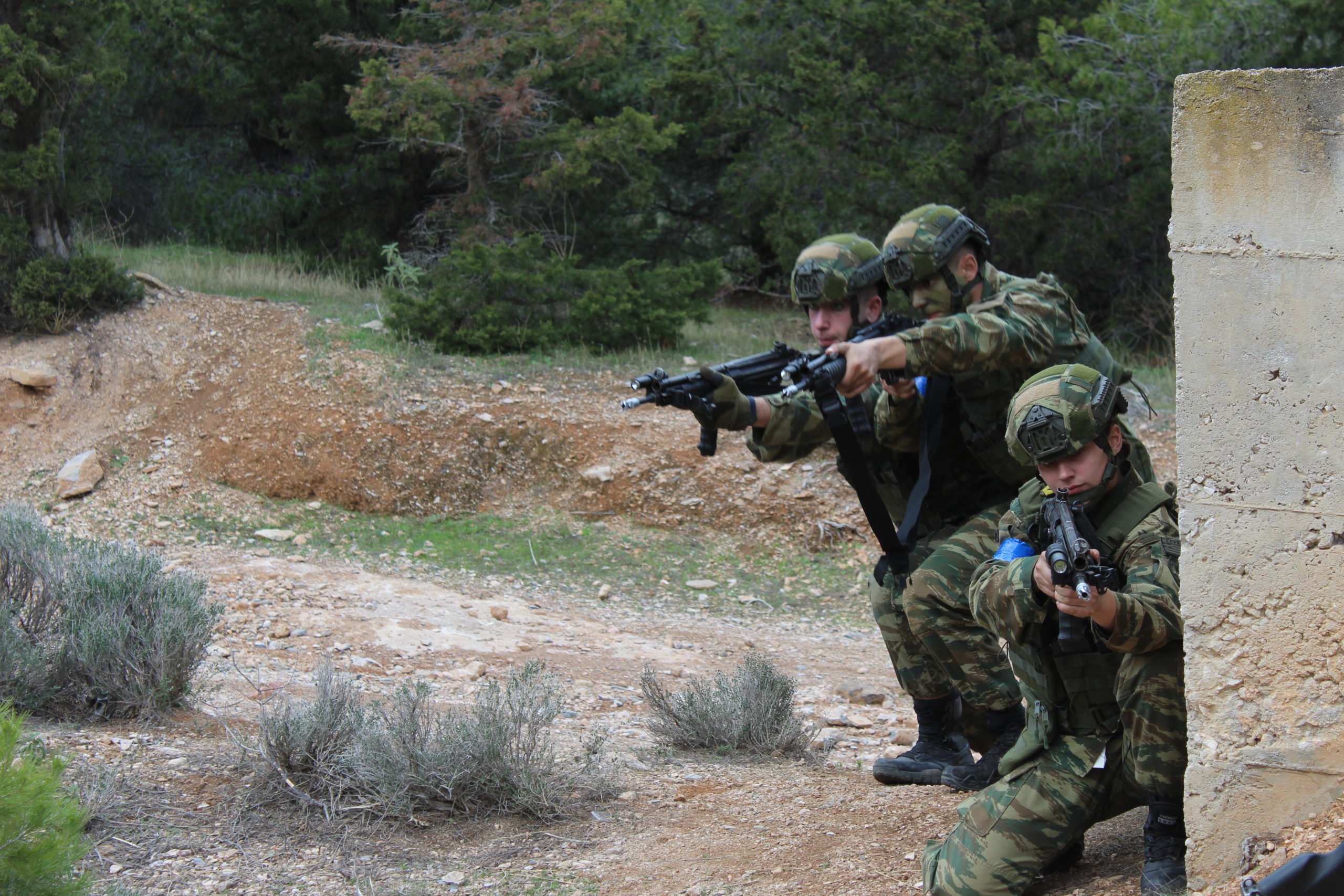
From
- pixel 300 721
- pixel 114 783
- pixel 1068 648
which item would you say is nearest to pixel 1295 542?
pixel 1068 648

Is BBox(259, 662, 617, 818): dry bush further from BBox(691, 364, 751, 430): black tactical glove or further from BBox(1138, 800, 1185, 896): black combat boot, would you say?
BBox(1138, 800, 1185, 896): black combat boot

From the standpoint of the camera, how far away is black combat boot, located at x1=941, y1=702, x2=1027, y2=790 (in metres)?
3.89

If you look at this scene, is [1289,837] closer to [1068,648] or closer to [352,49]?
[1068,648]

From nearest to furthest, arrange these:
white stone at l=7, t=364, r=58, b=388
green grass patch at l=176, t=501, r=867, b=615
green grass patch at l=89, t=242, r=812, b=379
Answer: green grass patch at l=176, t=501, r=867, b=615
white stone at l=7, t=364, r=58, b=388
green grass patch at l=89, t=242, r=812, b=379

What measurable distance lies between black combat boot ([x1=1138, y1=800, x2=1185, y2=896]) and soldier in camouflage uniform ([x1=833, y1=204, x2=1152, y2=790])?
33.8 inches

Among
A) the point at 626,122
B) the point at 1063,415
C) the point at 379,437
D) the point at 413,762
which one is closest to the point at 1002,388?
the point at 1063,415

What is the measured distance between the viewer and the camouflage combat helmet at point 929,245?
3918mm

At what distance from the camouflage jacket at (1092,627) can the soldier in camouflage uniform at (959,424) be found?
1.51 ft

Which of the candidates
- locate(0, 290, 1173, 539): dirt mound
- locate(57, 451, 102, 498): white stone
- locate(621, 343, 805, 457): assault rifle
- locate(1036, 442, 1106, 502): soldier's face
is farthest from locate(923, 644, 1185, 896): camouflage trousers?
locate(57, 451, 102, 498): white stone

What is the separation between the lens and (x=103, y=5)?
9.49m

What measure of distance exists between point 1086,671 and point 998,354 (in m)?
0.94

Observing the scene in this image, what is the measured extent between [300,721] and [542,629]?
2.72 meters

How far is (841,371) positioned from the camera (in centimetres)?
362

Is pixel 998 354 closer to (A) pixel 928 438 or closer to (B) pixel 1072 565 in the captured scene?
(A) pixel 928 438
